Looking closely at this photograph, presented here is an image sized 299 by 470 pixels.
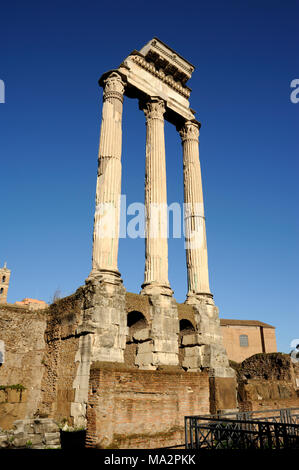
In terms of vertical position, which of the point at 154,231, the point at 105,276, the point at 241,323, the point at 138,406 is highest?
the point at 241,323

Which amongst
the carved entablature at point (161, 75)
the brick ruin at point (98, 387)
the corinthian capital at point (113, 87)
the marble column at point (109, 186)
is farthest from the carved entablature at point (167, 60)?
the brick ruin at point (98, 387)

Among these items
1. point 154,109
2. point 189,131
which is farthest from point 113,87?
point 189,131

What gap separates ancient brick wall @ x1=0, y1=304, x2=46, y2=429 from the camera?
42.3 ft

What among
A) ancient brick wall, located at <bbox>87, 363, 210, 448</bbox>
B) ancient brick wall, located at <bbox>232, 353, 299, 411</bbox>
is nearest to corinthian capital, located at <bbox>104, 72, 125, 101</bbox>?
ancient brick wall, located at <bbox>87, 363, 210, 448</bbox>

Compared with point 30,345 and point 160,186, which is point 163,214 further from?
point 30,345

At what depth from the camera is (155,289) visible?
598 inches

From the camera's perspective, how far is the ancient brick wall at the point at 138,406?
7.71 m

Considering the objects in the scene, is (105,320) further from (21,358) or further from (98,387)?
(98,387)

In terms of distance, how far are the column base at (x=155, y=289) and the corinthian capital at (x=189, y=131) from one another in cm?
960

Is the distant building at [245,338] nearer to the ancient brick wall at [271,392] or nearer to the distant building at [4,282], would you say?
the ancient brick wall at [271,392]

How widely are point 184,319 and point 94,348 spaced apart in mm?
5380

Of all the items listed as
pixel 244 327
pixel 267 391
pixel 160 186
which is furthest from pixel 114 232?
pixel 244 327

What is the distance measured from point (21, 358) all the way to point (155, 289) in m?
5.88

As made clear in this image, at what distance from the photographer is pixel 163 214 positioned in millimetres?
17062
